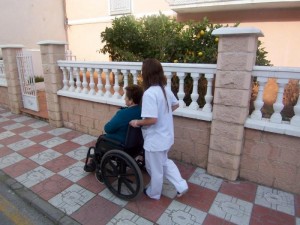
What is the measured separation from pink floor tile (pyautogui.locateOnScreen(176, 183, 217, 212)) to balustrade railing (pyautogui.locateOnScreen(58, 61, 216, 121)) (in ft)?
3.10

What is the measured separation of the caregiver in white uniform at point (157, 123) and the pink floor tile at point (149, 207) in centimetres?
9

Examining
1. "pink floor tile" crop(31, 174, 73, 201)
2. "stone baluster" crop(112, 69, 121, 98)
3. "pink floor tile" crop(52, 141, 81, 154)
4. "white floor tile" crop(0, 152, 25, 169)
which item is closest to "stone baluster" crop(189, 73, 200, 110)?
"stone baluster" crop(112, 69, 121, 98)

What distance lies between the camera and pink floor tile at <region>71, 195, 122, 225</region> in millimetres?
2461

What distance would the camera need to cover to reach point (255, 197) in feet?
9.23

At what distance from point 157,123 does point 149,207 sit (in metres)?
1.00

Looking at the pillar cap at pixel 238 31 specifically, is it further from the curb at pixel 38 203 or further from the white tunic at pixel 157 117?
the curb at pixel 38 203

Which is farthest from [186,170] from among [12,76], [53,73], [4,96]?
[4,96]

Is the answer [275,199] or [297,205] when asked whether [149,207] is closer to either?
[275,199]

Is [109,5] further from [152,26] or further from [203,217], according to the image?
[203,217]

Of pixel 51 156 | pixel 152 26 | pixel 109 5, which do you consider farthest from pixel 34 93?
pixel 109 5

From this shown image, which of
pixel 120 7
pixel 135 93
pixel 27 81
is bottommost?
pixel 27 81

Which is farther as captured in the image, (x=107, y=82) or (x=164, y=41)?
(x=164, y=41)

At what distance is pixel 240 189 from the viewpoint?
2.97 metres

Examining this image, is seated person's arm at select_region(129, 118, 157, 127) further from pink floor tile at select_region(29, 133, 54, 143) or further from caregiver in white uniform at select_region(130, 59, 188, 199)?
pink floor tile at select_region(29, 133, 54, 143)
